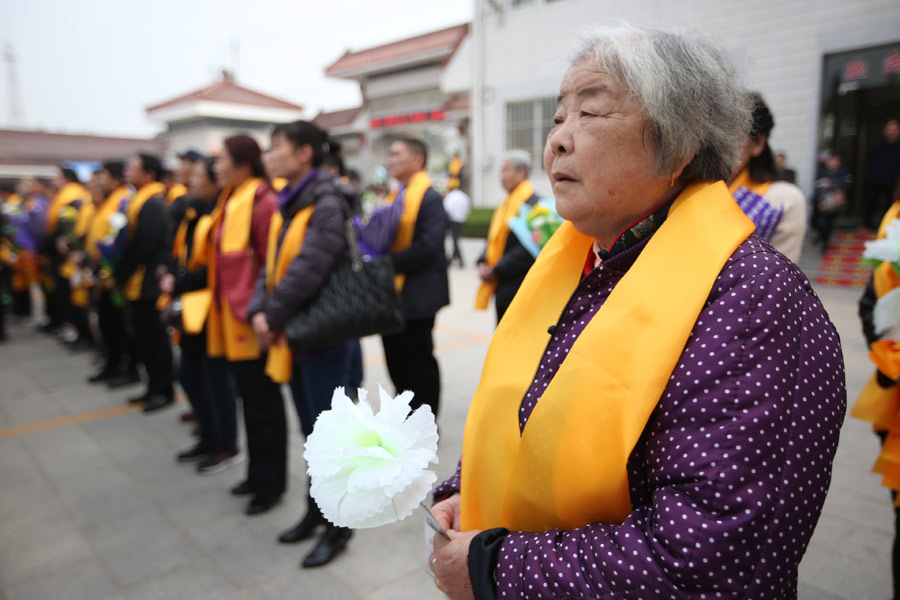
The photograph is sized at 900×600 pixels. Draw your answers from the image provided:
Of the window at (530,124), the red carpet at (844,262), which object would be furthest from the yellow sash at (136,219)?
the window at (530,124)

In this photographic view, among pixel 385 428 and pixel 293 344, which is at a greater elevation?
pixel 385 428

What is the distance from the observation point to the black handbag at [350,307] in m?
2.64

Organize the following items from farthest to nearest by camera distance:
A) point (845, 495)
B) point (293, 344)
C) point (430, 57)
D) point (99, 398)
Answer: point (430, 57) → point (99, 398) → point (845, 495) → point (293, 344)

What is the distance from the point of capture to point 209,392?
3.78 metres

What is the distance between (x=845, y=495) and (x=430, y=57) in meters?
17.7

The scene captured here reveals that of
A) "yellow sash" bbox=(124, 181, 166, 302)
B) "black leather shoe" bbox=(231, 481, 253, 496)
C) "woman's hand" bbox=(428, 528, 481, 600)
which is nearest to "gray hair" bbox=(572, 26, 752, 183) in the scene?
"woman's hand" bbox=(428, 528, 481, 600)

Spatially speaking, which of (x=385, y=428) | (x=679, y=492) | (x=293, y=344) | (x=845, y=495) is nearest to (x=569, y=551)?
(x=679, y=492)

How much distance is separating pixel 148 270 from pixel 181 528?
2.49 m

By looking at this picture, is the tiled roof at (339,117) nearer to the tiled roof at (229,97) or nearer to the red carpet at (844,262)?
the tiled roof at (229,97)

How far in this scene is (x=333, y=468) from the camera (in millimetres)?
1021

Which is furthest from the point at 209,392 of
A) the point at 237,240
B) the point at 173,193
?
the point at 173,193

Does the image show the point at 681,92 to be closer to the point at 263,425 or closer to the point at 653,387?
the point at 653,387

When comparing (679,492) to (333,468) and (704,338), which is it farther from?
(333,468)

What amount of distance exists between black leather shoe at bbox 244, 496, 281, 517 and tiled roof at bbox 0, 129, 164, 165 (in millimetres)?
29766
